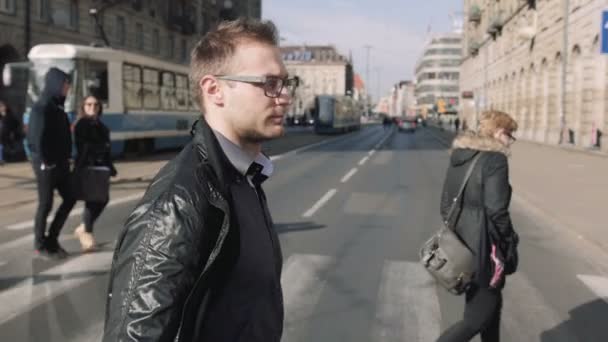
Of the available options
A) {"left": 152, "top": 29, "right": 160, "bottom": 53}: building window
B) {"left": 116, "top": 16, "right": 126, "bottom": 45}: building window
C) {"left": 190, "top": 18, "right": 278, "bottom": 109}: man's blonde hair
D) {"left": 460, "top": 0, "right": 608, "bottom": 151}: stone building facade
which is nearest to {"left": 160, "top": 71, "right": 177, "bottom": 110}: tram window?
{"left": 116, "top": 16, "right": 126, "bottom": 45}: building window

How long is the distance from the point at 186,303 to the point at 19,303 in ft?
14.0

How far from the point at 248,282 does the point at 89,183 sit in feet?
18.8

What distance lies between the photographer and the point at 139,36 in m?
37.9

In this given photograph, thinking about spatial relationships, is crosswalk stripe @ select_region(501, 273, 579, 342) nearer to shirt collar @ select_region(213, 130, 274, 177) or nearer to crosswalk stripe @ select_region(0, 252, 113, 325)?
shirt collar @ select_region(213, 130, 274, 177)

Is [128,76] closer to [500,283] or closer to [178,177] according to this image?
[500,283]

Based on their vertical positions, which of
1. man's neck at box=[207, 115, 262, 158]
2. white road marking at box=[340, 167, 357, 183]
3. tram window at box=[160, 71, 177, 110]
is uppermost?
tram window at box=[160, 71, 177, 110]

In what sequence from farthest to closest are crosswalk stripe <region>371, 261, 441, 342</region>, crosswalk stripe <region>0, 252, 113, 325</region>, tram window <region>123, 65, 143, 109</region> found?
tram window <region>123, 65, 143, 109</region> < crosswalk stripe <region>0, 252, 113, 325</region> < crosswalk stripe <region>371, 261, 441, 342</region>

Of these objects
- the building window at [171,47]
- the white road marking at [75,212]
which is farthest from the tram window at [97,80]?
the building window at [171,47]

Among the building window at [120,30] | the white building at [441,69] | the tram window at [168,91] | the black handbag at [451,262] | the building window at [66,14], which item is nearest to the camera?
the black handbag at [451,262]

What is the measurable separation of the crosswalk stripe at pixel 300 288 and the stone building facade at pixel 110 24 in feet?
25.7

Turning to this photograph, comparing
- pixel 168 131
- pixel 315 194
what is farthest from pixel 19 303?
pixel 168 131

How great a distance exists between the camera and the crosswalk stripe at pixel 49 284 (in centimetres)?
507

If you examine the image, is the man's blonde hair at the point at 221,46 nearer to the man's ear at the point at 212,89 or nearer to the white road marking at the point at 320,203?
the man's ear at the point at 212,89

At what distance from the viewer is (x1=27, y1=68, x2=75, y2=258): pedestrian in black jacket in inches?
248
